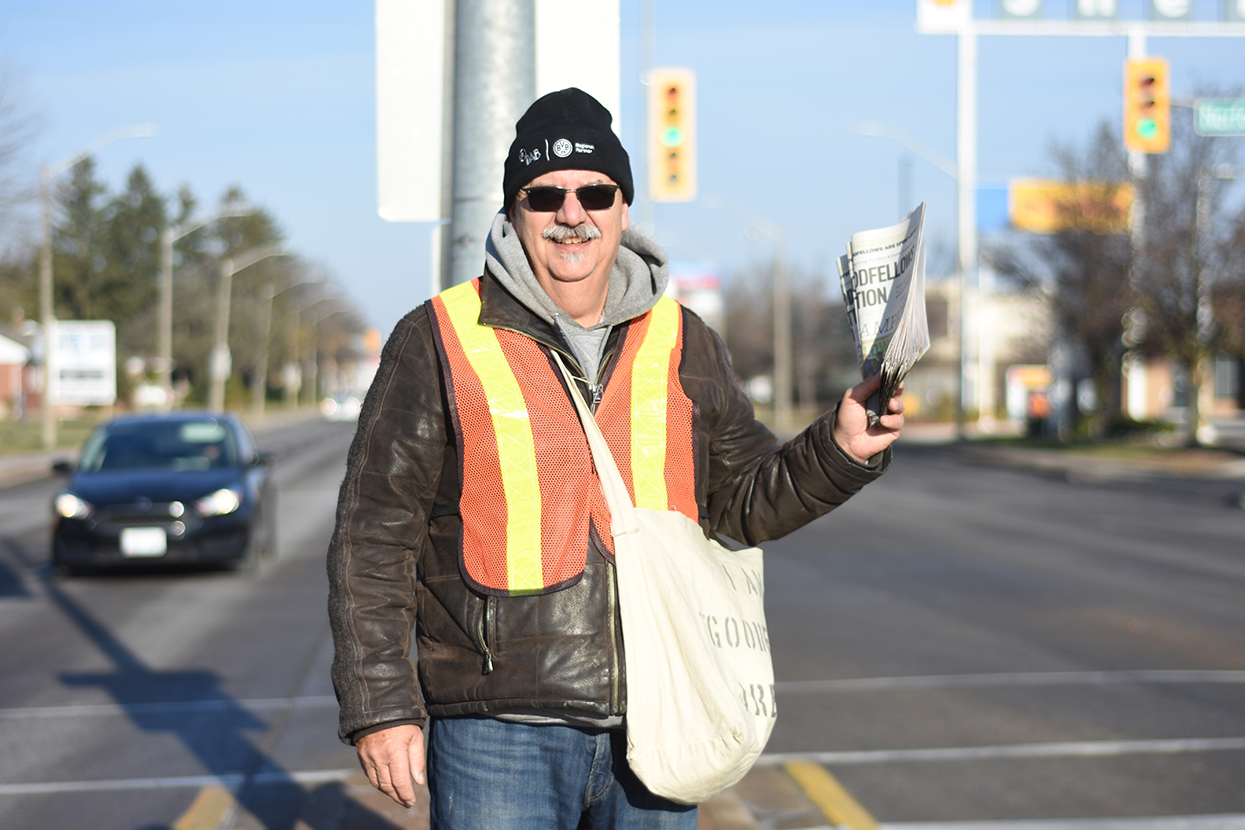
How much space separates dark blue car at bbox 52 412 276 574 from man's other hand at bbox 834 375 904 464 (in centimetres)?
912

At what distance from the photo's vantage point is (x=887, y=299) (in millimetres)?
2434

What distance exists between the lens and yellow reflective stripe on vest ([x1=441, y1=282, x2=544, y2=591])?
2373 mm

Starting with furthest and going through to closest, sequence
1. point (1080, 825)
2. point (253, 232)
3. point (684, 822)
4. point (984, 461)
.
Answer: point (253, 232)
point (984, 461)
point (1080, 825)
point (684, 822)

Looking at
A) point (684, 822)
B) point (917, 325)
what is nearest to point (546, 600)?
point (684, 822)

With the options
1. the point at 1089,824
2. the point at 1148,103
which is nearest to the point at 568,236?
the point at 1089,824

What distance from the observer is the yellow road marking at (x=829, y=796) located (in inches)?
187

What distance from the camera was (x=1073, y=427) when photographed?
34719 mm

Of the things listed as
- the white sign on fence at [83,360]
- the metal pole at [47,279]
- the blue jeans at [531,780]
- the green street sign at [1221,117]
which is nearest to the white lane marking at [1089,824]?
the blue jeans at [531,780]

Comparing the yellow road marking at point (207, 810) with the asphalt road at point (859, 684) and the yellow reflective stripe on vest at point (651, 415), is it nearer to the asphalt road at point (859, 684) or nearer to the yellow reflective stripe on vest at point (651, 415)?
the asphalt road at point (859, 684)

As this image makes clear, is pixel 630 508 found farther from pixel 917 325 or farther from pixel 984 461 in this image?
pixel 984 461

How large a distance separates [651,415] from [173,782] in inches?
146

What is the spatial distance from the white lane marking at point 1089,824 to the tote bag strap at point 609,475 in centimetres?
281

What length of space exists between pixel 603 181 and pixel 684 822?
1.25m

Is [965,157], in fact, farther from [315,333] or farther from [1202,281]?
[315,333]
